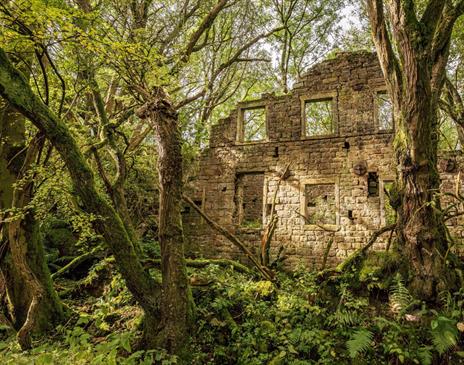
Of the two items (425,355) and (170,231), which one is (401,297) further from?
(170,231)

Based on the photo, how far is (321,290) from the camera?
5.28 m

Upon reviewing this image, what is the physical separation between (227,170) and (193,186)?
53.4 inches

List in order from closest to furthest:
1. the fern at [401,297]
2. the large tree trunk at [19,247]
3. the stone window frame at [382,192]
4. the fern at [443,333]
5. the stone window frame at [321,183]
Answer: the fern at [443,333] → the fern at [401,297] → the large tree trunk at [19,247] → the stone window frame at [382,192] → the stone window frame at [321,183]

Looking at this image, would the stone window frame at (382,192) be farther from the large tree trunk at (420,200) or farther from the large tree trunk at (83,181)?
the large tree trunk at (83,181)

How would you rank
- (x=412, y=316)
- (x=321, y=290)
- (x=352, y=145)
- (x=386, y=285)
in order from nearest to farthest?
(x=412, y=316)
(x=386, y=285)
(x=321, y=290)
(x=352, y=145)

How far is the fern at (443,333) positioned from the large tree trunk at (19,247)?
216 inches

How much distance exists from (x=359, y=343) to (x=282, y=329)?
1147mm

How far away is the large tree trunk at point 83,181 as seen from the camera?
3.36m

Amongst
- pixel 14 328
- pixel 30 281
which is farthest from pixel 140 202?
pixel 30 281

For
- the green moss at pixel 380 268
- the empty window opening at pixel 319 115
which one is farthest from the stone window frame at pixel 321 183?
the empty window opening at pixel 319 115

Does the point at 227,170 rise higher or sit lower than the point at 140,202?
higher

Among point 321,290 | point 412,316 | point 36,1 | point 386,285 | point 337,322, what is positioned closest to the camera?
point 36,1

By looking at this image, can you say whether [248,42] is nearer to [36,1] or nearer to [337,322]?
[36,1]


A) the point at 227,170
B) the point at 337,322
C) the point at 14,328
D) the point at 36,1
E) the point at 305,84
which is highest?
the point at 305,84
